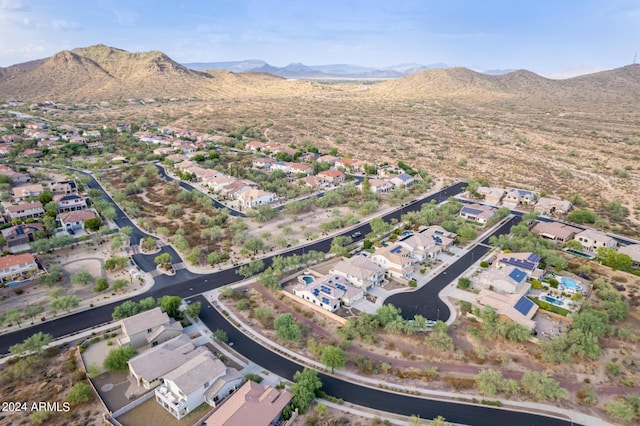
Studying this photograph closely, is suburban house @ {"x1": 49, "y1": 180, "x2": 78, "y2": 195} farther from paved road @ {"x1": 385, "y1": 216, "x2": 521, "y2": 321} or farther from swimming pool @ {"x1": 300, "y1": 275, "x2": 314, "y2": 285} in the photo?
paved road @ {"x1": 385, "y1": 216, "x2": 521, "y2": 321}

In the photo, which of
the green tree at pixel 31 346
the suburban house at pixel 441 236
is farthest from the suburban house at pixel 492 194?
the green tree at pixel 31 346

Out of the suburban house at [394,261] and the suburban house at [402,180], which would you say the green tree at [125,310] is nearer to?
the suburban house at [394,261]

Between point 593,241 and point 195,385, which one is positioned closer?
point 195,385

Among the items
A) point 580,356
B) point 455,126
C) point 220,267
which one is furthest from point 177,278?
point 455,126

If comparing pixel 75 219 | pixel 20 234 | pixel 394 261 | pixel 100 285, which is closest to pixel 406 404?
pixel 394 261

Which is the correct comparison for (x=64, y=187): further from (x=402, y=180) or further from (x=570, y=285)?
(x=570, y=285)

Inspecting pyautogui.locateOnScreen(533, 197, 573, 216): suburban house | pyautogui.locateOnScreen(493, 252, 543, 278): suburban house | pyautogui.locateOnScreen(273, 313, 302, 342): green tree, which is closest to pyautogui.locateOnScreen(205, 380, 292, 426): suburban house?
pyautogui.locateOnScreen(273, 313, 302, 342): green tree
